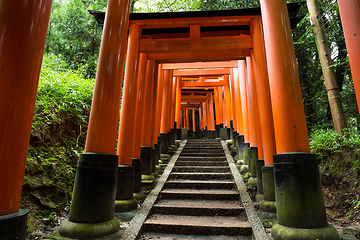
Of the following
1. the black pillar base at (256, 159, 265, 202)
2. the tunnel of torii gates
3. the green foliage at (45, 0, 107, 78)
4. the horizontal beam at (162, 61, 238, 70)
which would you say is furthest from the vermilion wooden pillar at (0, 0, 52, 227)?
the green foliage at (45, 0, 107, 78)

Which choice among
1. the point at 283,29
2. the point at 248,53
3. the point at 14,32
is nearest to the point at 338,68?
the point at 248,53

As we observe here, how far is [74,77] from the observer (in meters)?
6.66

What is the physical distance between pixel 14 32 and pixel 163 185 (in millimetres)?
4475

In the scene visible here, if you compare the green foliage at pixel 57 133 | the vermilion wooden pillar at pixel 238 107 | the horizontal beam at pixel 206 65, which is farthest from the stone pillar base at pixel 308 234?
the horizontal beam at pixel 206 65

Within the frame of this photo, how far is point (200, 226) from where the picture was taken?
3.61 metres

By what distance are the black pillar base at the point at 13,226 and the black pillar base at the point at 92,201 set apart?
1069 mm

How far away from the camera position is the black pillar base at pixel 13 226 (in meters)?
1.70

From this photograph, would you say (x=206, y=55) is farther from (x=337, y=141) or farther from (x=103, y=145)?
(x=103, y=145)

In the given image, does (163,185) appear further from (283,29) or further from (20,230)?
(283,29)

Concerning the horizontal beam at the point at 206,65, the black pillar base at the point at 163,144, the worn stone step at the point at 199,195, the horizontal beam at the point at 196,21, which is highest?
the horizontal beam at the point at 206,65

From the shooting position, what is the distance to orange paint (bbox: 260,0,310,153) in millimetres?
2926

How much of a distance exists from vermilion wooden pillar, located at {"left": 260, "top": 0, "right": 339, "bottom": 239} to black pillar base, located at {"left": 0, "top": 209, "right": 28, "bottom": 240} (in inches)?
110

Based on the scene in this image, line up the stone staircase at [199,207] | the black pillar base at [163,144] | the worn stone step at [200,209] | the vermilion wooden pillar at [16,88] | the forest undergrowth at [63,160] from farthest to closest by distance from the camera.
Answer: the black pillar base at [163,144], the worn stone step at [200,209], the stone staircase at [199,207], the forest undergrowth at [63,160], the vermilion wooden pillar at [16,88]

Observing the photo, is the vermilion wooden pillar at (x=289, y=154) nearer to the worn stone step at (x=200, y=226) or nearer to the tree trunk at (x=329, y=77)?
the worn stone step at (x=200, y=226)
